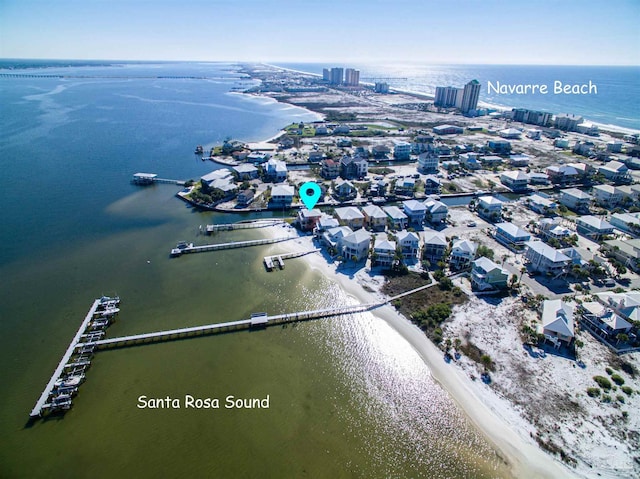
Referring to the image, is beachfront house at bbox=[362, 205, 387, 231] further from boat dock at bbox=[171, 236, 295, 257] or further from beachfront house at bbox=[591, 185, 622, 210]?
beachfront house at bbox=[591, 185, 622, 210]

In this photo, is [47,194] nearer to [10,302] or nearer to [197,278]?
[10,302]

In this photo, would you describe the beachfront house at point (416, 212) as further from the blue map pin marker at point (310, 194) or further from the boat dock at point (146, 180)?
the boat dock at point (146, 180)

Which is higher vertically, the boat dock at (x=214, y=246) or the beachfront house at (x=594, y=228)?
the beachfront house at (x=594, y=228)

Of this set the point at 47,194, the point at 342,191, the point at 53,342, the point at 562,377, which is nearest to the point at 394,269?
the point at 562,377

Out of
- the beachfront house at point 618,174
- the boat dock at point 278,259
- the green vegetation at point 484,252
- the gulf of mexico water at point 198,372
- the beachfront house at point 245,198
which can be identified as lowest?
the gulf of mexico water at point 198,372

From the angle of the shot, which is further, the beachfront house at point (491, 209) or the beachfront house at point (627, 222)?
the beachfront house at point (491, 209)

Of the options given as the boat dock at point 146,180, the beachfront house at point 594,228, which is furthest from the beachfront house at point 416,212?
the boat dock at point 146,180

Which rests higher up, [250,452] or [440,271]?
[440,271]
